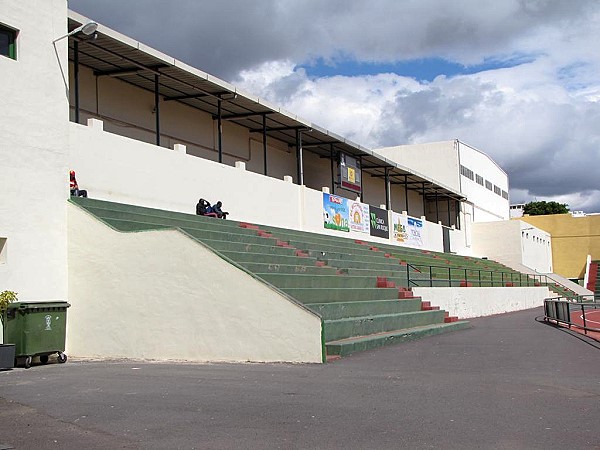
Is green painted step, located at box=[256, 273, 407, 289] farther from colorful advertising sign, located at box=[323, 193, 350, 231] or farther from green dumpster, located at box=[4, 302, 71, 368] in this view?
colorful advertising sign, located at box=[323, 193, 350, 231]

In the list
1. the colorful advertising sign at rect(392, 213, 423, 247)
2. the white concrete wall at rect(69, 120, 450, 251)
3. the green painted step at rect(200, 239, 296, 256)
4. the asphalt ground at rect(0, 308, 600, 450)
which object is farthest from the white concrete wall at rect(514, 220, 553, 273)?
the asphalt ground at rect(0, 308, 600, 450)

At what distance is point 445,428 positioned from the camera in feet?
22.3

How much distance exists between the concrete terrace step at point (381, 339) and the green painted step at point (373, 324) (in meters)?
0.15

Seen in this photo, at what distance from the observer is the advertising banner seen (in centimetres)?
3200

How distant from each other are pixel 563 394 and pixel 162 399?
4.82 m

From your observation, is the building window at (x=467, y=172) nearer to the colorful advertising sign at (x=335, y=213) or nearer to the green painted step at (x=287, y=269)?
the colorful advertising sign at (x=335, y=213)

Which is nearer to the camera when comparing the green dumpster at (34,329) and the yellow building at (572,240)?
the green dumpster at (34,329)

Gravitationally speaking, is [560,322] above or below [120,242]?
below

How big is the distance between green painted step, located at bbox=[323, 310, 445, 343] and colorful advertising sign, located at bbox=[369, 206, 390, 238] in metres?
15.1

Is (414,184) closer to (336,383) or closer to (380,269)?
(380,269)

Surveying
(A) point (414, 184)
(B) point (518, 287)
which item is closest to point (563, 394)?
(B) point (518, 287)

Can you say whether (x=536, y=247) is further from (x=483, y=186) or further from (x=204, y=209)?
(x=204, y=209)

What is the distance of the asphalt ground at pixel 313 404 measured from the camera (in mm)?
6359

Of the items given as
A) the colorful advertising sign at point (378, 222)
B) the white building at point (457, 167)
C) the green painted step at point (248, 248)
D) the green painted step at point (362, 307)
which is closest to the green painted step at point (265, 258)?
the green painted step at point (248, 248)
